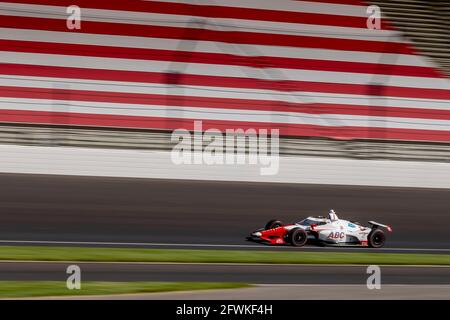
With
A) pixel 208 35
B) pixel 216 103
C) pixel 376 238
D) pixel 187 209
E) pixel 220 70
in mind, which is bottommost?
pixel 376 238

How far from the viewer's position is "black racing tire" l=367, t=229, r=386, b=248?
11031 millimetres

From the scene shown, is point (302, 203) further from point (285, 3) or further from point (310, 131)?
point (285, 3)

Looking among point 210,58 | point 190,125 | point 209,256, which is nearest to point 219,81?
point 210,58

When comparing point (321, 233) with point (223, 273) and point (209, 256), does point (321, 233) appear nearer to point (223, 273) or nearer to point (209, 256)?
point (209, 256)

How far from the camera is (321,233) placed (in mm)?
10789

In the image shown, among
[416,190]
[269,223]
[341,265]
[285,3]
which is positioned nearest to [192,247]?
[269,223]

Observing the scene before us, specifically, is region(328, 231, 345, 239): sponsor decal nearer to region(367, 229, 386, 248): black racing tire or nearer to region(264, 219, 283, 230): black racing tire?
region(367, 229, 386, 248): black racing tire

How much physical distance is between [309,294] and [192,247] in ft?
9.33

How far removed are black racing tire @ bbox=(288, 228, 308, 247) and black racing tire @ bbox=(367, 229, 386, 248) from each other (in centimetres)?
94

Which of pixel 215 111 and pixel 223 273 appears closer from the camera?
pixel 223 273

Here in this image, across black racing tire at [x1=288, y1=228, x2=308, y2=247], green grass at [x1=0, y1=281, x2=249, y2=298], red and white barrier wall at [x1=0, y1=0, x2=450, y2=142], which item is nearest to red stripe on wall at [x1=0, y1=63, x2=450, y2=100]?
red and white barrier wall at [x1=0, y1=0, x2=450, y2=142]

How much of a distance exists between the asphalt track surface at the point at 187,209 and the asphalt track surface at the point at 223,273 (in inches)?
52.2

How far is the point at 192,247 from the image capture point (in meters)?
10.4

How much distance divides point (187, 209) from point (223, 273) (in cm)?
248
